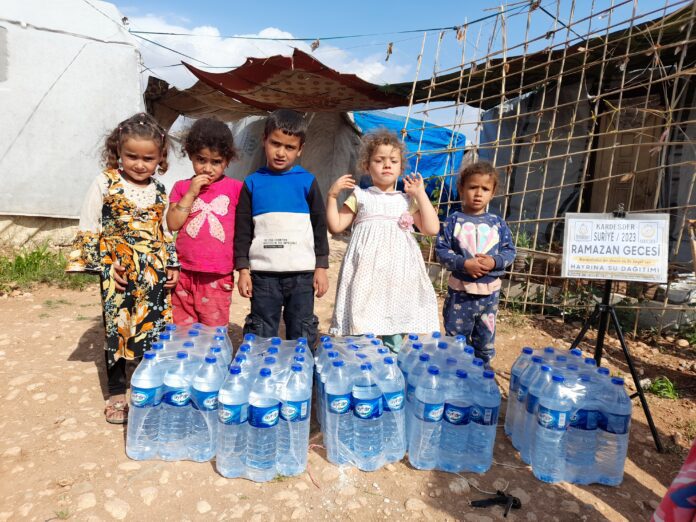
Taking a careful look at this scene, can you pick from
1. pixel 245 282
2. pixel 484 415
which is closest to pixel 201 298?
pixel 245 282

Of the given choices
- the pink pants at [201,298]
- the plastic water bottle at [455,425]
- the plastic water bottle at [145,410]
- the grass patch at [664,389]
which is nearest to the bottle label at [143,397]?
the plastic water bottle at [145,410]

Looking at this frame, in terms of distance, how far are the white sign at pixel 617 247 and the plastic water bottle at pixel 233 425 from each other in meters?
2.26

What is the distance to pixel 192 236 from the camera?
108 inches

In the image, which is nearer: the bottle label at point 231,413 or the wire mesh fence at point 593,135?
the bottle label at point 231,413

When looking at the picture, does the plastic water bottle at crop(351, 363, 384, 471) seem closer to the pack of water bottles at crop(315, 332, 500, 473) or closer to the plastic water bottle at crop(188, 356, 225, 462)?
the pack of water bottles at crop(315, 332, 500, 473)

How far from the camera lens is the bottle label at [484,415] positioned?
224cm

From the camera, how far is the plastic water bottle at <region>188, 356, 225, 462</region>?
220 cm

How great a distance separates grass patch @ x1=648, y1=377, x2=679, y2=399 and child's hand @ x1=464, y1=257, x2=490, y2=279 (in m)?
1.85

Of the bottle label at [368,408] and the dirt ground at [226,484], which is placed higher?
the bottle label at [368,408]

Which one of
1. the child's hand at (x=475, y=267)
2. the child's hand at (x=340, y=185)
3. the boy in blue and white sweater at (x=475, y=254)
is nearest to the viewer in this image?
the child's hand at (x=340, y=185)

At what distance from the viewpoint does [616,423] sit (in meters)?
2.22

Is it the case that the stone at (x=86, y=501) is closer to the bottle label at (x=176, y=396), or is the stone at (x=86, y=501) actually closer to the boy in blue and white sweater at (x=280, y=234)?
the bottle label at (x=176, y=396)

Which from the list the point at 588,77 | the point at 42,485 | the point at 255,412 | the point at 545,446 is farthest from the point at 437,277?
the point at 42,485

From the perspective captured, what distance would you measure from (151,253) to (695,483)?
2.60 metres
